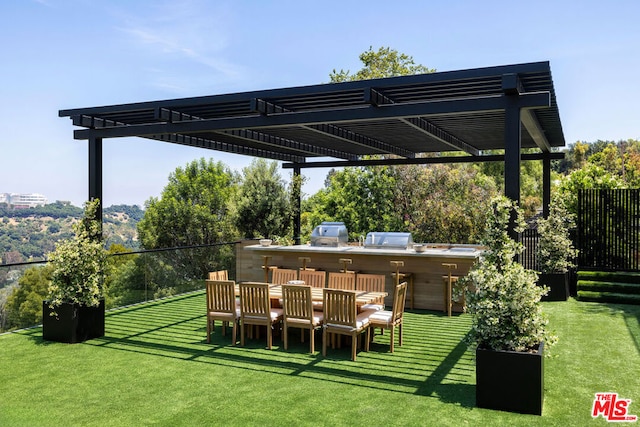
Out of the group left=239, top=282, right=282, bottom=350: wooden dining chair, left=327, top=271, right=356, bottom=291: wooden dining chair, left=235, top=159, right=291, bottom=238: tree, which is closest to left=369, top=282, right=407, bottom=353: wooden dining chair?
left=327, top=271, right=356, bottom=291: wooden dining chair

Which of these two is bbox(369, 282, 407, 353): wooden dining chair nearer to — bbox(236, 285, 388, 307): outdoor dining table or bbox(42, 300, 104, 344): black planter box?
bbox(236, 285, 388, 307): outdoor dining table

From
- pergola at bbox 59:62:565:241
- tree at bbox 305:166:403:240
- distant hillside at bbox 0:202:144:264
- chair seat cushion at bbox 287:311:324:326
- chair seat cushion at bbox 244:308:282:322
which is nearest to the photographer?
pergola at bbox 59:62:565:241

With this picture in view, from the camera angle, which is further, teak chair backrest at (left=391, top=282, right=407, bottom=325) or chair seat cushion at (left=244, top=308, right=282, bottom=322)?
chair seat cushion at (left=244, top=308, right=282, bottom=322)

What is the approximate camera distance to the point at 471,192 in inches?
811

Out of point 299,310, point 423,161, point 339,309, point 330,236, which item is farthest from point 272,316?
point 423,161

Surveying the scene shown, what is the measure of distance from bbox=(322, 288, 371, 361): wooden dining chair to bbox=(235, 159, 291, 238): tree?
387 inches

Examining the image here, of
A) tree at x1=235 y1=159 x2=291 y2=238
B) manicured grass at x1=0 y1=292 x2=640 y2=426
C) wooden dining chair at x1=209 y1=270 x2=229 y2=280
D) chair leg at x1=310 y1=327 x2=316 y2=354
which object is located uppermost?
tree at x1=235 y1=159 x2=291 y2=238

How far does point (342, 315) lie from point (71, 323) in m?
4.10

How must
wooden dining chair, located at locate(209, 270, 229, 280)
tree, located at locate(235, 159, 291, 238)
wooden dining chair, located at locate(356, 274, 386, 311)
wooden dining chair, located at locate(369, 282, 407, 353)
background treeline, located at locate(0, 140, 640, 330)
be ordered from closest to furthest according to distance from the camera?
wooden dining chair, located at locate(369, 282, 407, 353), wooden dining chair, located at locate(356, 274, 386, 311), wooden dining chair, located at locate(209, 270, 229, 280), background treeline, located at locate(0, 140, 640, 330), tree, located at locate(235, 159, 291, 238)

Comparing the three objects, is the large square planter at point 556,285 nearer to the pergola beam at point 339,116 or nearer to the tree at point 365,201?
the pergola beam at point 339,116

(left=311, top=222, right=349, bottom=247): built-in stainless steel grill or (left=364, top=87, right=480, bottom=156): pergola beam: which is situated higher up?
(left=364, top=87, right=480, bottom=156): pergola beam

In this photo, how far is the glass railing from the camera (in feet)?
29.4

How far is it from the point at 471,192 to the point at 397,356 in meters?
14.6

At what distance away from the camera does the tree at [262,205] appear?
17.2m
